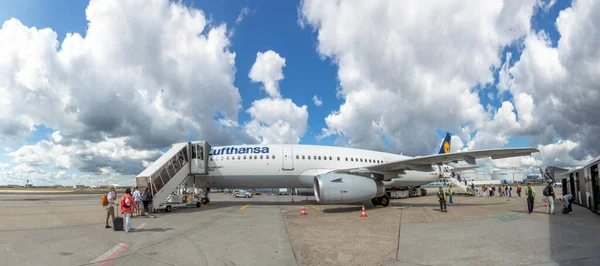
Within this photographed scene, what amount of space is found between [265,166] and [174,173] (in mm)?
5034

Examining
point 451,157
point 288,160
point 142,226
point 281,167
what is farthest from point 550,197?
point 142,226

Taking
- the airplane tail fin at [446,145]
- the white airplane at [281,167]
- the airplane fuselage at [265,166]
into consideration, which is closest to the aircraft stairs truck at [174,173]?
the white airplane at [281,167]

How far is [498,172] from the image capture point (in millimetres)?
104250

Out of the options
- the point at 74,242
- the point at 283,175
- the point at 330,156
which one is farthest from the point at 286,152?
the point at 74,242

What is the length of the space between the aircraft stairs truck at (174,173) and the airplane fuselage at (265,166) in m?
0.25

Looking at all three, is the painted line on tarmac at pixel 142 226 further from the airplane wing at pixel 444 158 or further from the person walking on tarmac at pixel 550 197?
the person walking on tarmac at pixel 550 197

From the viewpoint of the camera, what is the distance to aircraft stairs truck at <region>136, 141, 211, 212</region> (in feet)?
46.9

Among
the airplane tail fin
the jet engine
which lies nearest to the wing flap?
the jet engine

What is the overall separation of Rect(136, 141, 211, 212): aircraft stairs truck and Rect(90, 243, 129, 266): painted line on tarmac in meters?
7.12

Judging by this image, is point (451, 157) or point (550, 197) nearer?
point (550, 197)

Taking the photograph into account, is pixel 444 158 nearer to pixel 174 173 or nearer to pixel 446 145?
pixel 174 173

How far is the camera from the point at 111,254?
6.52m

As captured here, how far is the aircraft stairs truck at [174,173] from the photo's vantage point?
14.3 m

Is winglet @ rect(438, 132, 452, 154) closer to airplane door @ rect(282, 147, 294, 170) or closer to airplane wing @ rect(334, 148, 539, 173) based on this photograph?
airplane wing @ rect(334, 148, 539, 173)
